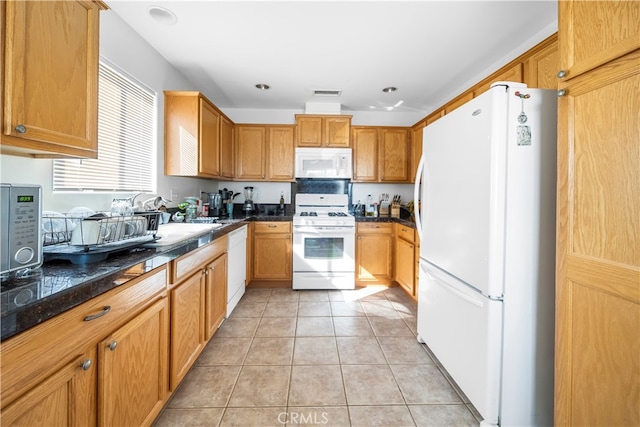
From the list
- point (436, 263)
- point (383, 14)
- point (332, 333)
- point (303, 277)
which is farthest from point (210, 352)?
point (383, 14)

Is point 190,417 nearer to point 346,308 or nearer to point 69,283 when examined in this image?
point 69,283

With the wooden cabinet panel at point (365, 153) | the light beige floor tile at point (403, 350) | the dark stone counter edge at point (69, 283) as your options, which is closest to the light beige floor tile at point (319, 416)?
the light beige floor tile at point (403, 350)

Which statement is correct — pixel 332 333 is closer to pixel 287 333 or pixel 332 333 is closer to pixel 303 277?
pixel 287 333

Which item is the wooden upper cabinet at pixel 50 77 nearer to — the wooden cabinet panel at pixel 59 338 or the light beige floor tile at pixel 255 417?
the wooden cabinet panel at pixel 59 338

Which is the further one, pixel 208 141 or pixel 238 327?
pixel 208 141

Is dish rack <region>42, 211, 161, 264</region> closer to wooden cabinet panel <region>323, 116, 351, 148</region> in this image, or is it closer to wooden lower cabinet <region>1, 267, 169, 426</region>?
wooden lower cabinet <region>1, 267, 169, 426</region>

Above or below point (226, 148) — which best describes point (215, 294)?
below

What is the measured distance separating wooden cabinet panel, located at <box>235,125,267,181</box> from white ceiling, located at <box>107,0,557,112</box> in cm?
65

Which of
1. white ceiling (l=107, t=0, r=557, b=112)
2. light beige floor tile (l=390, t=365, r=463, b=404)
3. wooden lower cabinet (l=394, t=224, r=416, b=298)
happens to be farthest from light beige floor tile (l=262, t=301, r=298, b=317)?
white ceiling (l=107, t=0, r=557, b=112)

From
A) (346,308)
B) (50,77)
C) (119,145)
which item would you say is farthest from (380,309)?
(50,77)

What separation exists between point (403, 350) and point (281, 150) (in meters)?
2.79

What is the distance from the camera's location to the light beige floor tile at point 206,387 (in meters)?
1.55

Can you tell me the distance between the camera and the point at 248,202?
388 cm

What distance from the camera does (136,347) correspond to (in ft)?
3.69
